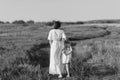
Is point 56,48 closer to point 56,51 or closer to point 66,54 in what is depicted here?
point 56,51

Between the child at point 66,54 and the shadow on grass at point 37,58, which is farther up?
the child at point 66,54

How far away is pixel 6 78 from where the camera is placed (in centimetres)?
615

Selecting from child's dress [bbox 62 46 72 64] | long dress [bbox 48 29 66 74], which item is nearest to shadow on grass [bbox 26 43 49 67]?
long dress [bbox 48 29 66 74]

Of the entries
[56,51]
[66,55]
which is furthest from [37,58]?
[66,55]

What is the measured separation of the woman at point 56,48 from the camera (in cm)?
645

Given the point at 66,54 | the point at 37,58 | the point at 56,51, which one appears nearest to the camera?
the point at 66,54

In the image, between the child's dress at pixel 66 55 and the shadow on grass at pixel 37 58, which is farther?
the shadow on grass at pixel 37 58

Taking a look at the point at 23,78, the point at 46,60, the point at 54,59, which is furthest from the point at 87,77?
the point at 46,60

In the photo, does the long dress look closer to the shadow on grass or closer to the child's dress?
the child's dress

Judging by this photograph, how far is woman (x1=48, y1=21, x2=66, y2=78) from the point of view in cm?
645

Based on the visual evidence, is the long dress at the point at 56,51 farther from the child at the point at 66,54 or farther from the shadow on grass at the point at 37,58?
the shadow on grass at the point at 37,58

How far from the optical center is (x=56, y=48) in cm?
661

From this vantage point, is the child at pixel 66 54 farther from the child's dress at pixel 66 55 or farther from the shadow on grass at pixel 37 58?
the shadow on grass at pixel 37 58

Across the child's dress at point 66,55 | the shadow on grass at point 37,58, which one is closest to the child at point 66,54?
the child's dress at point 66,55
